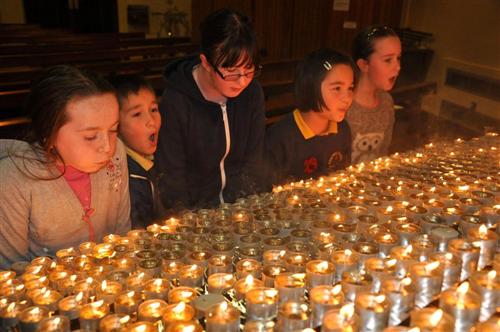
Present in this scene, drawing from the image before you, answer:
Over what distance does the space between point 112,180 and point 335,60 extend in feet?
5.70

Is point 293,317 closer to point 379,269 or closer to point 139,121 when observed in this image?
point 379,269

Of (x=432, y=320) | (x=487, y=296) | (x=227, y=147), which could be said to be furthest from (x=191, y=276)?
(x=227, y=147)

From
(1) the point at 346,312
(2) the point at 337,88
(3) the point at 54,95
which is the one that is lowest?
(1) the point at 346,312

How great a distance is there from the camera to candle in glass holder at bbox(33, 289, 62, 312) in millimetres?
1267

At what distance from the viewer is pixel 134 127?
9.31ft

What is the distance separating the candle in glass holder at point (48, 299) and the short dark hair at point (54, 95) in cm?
92

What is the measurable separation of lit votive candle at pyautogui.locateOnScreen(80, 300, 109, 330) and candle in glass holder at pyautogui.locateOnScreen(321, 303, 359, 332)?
542mm

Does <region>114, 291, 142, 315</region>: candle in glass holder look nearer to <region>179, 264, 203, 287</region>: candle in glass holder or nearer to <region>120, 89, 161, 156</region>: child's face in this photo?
<region>179, 264, 203, 287</region>: candle in glass holder

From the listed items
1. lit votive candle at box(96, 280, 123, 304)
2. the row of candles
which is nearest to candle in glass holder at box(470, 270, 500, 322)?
the row of candles

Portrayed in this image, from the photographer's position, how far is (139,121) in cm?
283

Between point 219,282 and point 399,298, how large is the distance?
475 millimetres

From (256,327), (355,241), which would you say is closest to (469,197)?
(355,241)

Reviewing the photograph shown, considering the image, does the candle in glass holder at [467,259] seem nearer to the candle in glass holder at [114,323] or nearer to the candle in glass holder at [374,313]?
the candle in glass holder at [374,313]

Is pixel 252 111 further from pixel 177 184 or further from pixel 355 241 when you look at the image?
pixel 355 241
